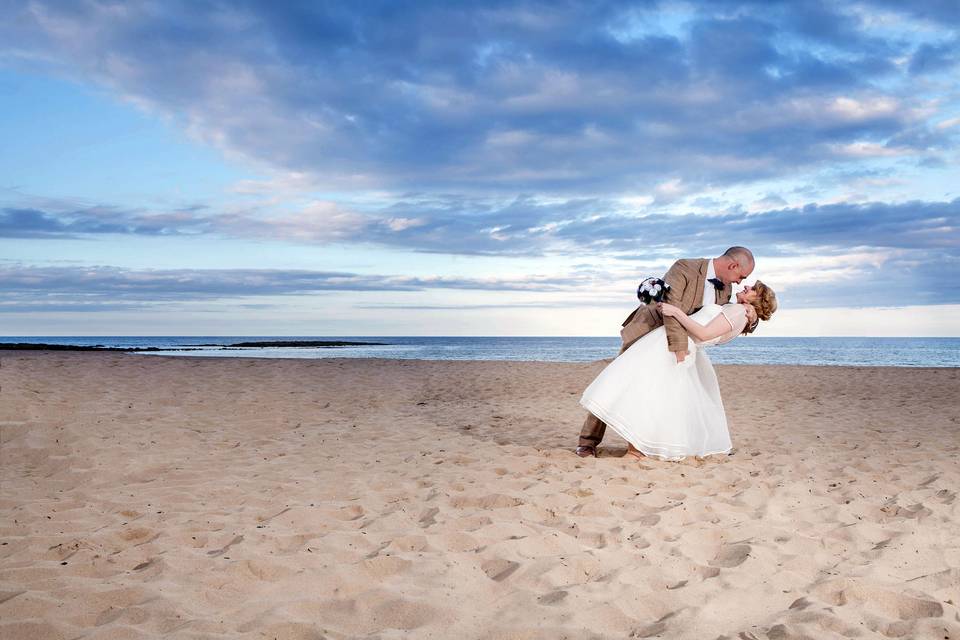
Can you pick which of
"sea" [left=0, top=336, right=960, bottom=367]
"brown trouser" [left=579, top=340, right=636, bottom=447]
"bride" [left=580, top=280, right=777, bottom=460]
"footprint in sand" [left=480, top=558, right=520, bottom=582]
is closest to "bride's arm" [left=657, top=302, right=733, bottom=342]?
"bride" [left=580, top=280, right=777, bottom=460]

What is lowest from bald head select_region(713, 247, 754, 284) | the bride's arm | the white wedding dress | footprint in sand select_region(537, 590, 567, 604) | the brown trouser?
footprint in sand select_region(537, 590, 567, 604)

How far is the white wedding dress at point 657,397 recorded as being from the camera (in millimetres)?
6484

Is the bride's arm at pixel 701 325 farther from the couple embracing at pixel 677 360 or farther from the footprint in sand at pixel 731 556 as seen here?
the footprint in sand at pixel 731 556

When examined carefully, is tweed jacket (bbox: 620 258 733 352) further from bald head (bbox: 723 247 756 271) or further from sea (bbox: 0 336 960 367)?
sea (bbox: 0 336 960 367)

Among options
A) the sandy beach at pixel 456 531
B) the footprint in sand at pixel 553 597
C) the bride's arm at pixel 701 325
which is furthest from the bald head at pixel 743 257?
the footprint in sand at pixel 553 597

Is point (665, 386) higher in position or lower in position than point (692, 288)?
lower

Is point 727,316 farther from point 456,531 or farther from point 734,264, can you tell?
point 456,531

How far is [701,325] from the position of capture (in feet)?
21.0

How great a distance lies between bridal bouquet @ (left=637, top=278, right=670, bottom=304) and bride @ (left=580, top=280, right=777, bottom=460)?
0.13m

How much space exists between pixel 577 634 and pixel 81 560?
9.39 ft

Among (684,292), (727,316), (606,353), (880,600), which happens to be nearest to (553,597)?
(880,600)

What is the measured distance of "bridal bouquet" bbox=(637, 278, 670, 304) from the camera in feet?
21.1

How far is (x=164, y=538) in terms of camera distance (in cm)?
441

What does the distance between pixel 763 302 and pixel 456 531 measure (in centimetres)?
387
